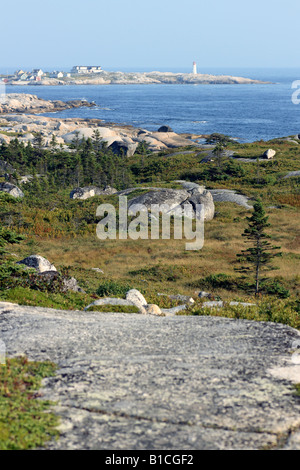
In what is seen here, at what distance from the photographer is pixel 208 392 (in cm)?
1070

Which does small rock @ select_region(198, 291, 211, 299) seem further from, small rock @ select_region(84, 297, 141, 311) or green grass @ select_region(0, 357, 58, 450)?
green grass @ select_region(0, 357, 58, 450)

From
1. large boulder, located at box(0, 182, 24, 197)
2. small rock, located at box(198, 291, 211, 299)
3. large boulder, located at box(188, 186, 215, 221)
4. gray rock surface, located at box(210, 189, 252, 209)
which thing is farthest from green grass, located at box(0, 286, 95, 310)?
large boulder, located at box(0, 182, 24, 197)

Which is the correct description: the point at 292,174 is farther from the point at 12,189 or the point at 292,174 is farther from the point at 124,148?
the point at 124,148

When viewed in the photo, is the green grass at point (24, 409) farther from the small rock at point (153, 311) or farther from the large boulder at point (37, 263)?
the large boulder at point (37, 263)

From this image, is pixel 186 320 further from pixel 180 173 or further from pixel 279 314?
pixel 180 173

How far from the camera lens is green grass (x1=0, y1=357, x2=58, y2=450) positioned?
8477 mm

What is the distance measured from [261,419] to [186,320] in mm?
7843

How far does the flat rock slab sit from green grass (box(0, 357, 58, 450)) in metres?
0.30

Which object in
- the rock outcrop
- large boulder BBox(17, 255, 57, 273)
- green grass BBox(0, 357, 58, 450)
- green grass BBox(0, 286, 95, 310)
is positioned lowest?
large boulder BBox(17, 255, 57, 273)

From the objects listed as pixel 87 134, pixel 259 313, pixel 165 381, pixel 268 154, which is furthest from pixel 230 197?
pixel 87 134

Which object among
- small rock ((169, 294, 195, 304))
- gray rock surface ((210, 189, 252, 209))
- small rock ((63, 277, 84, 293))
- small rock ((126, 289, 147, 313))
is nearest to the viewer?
small rock ((126, 289, 147, 313))

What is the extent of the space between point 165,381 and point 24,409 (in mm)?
3493

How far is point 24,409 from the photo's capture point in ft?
31.1

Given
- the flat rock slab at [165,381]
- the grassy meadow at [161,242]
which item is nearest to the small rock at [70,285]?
the grassy meadow at [161,242]
